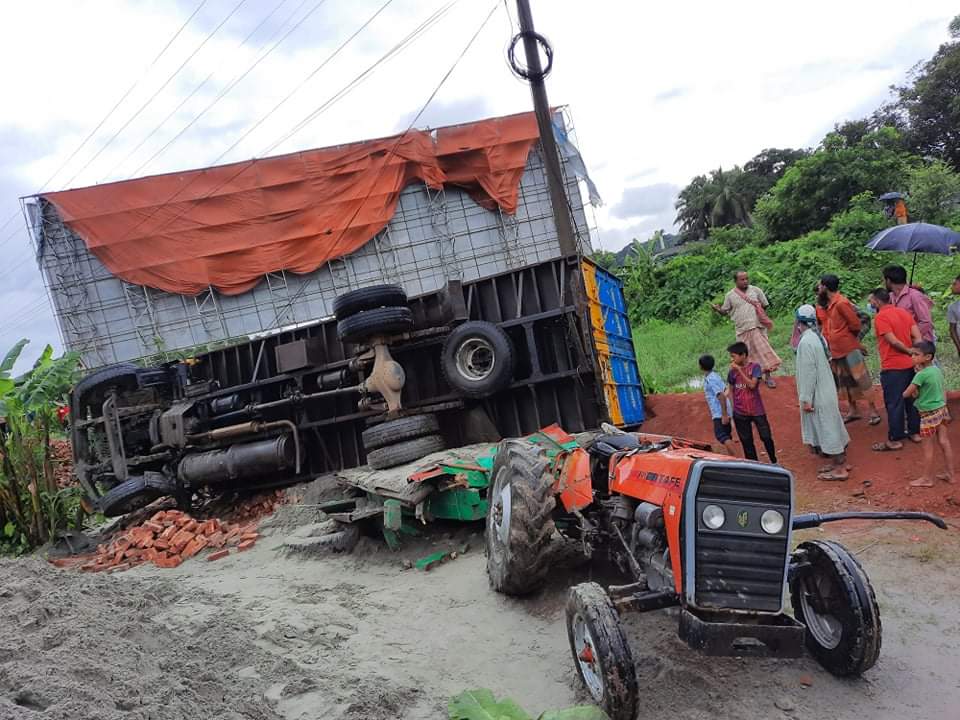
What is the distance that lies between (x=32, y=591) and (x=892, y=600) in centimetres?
649

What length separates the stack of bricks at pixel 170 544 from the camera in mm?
8758

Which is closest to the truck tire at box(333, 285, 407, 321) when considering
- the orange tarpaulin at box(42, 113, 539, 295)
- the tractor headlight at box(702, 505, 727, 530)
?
the tractor headlight at box(702, 505, 727, 530)

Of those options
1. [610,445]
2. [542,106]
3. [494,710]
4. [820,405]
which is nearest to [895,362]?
[820,405]

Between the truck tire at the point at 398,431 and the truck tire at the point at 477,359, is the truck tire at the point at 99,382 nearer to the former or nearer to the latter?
the truck tire at the point at 398,431

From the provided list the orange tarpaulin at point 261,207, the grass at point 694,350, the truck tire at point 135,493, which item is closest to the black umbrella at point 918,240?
the grass at point 694,350

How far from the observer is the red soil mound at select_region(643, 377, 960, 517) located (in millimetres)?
6410

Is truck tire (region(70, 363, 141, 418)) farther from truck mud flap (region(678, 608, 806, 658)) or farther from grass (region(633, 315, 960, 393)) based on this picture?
truck mud flap (region(678, 608, 806, 658))

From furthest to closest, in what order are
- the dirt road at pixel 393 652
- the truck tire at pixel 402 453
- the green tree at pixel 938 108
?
the green tree at pixel 938 108, the truck tire at pixel 402 453, the dirt road at pixel 393 652

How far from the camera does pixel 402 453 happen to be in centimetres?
816

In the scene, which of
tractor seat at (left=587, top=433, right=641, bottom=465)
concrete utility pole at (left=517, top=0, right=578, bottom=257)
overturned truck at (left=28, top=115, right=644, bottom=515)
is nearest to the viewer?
tractor seat at (left=587, top=433, right=641, bottom=465)

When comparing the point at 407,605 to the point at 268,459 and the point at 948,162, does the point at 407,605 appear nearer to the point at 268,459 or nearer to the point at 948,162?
the point at 268,459

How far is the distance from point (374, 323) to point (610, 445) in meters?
4.46

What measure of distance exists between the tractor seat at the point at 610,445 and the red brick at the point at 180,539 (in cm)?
620

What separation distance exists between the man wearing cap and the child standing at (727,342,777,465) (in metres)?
0.40
